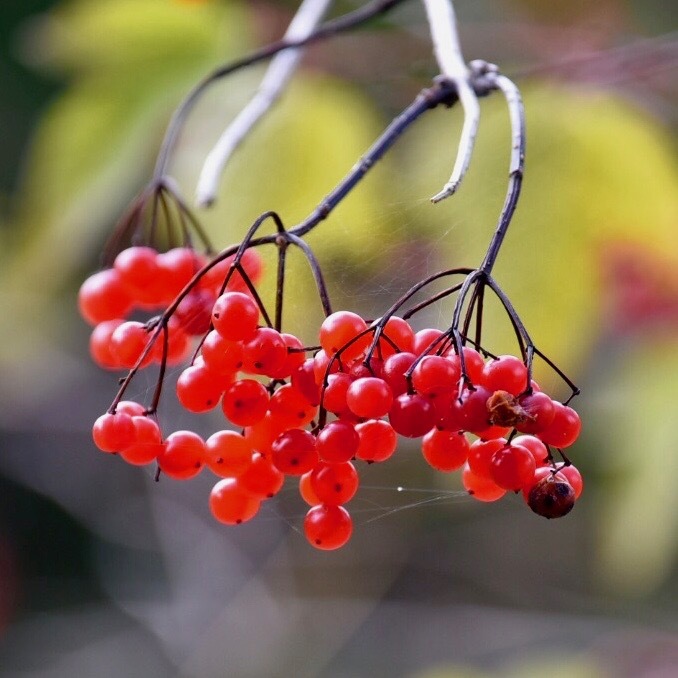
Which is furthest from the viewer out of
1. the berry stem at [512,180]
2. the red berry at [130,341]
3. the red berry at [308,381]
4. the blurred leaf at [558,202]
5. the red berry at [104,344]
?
the blurred leaf at [558,202]

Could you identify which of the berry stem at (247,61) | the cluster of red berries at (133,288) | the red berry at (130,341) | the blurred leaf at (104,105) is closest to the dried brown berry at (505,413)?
the red berry at (130,341)

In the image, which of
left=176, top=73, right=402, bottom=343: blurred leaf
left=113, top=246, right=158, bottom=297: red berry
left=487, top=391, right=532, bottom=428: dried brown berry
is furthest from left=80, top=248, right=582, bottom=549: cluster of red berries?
left=176, top=73, right=402, bottom=343: blurred leaf

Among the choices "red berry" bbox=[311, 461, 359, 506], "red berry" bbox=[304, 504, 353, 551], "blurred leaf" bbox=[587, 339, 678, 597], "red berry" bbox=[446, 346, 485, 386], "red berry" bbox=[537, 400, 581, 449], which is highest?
"red berry" bbox=[446, 346, 485, 386]

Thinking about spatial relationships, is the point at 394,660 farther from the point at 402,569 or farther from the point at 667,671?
the point at 667,671

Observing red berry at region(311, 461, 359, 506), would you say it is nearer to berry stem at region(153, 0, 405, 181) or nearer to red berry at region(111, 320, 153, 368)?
red berry at region(111, 320, 153, 368)

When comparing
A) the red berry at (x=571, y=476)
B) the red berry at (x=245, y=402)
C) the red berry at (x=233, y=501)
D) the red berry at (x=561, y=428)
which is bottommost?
the red berry at (x=233, y=501)

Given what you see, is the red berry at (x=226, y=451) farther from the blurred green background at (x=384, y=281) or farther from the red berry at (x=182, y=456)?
the blurred green background at (x=384, y=281)

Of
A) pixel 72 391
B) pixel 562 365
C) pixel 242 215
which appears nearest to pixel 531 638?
pixel 72 391
